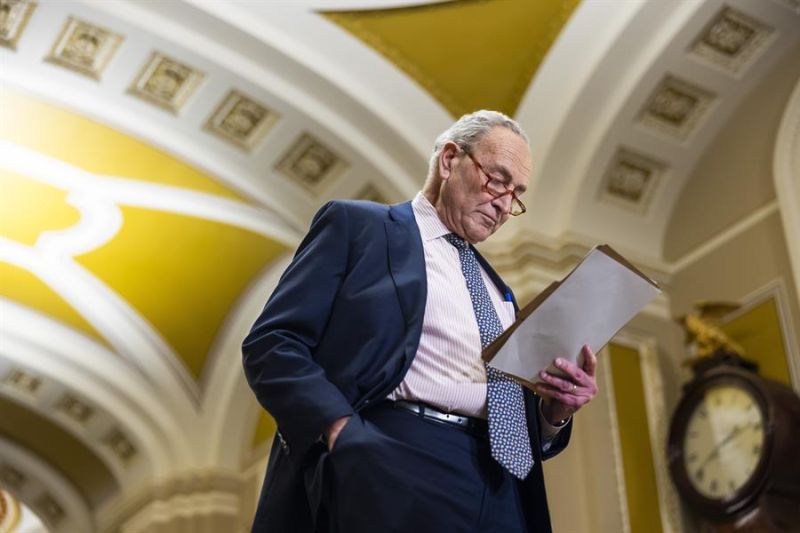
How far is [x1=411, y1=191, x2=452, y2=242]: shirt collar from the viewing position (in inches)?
92.9

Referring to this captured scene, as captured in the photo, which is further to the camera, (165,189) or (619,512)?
(165,189)

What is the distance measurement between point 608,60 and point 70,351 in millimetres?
5885

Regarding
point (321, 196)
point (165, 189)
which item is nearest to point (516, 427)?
point (321, 196)

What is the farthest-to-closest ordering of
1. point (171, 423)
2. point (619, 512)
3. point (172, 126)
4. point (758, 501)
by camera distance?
point (171, 423) → point (172, 126) → point (619, 512) → point (758, 501)

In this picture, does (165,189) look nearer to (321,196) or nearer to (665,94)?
(321,196)

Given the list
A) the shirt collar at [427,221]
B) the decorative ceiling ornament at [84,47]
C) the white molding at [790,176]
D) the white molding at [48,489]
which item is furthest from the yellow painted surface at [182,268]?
the shirt collar at [427,221]

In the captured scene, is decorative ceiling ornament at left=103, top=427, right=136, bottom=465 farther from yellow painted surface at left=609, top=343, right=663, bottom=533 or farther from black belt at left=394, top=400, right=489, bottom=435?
black belt at left=394, top=400, right=489, bottom=435

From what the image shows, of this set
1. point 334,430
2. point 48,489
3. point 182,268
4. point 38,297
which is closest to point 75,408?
point 38,297

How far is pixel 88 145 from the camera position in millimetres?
7492

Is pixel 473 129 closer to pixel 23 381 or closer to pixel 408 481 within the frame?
pixel 408 481

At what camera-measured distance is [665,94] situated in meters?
6.49

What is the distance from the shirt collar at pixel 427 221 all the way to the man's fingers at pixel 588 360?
43 centimetres

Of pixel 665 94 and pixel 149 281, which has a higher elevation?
pixel 665 94

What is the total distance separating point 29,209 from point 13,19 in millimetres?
2404
